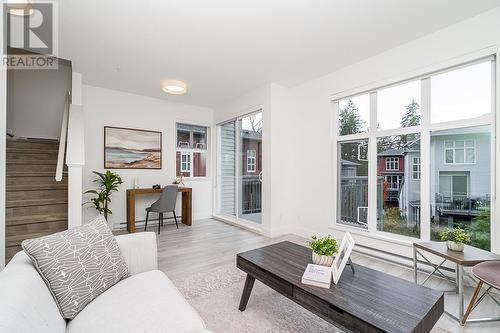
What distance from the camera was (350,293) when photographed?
1333 mm

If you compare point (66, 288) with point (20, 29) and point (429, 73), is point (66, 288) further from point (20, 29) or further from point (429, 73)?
point (429, 73)

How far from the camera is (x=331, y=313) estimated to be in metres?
1.24

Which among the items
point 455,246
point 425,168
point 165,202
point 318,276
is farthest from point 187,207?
point 455,246

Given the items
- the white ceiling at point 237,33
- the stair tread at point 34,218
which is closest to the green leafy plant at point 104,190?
the stair tread at point 34,218

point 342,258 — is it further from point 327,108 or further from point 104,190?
point 104,190

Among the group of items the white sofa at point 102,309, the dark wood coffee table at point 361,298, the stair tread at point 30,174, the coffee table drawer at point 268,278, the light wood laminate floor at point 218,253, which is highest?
the stair tread at point 30,174

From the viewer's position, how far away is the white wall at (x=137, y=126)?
14.0ft

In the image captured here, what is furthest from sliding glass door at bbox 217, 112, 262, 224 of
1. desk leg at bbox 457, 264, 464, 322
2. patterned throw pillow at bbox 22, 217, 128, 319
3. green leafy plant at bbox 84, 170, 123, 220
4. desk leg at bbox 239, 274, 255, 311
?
patterned throw pillow at bbox 22, 217, 128, 319

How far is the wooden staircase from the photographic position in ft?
7.63

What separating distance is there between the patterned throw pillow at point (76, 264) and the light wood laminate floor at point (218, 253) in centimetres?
125

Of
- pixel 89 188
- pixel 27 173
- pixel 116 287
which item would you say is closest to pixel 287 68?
pixel 116 287

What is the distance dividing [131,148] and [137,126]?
47cm

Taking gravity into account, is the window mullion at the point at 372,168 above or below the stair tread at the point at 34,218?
above

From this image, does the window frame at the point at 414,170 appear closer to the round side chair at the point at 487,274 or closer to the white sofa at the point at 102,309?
the round side chair at the point at 487,274
